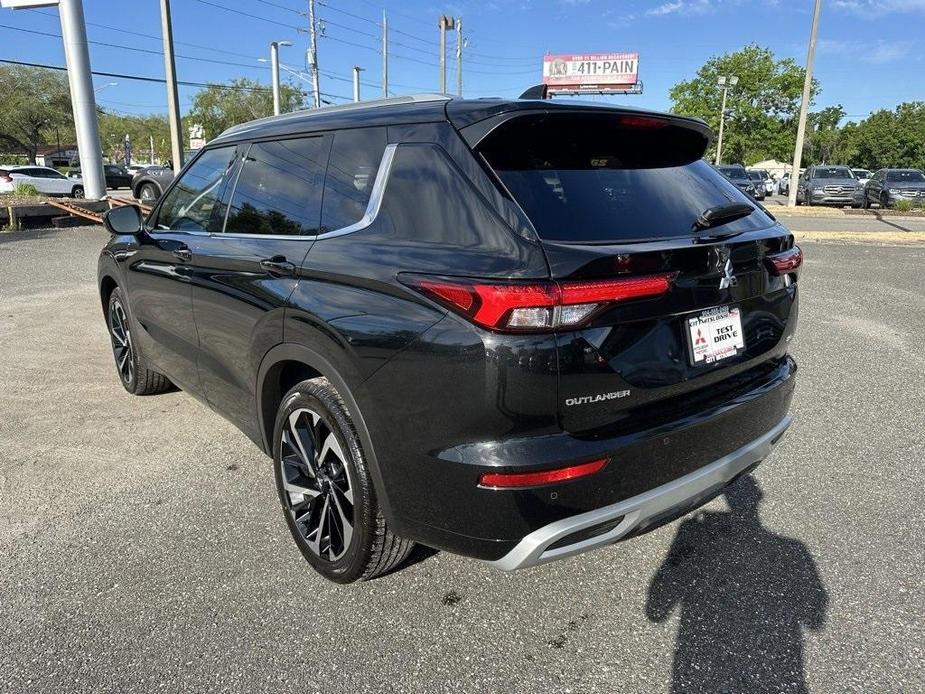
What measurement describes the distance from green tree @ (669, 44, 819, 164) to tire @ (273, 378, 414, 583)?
6211cm

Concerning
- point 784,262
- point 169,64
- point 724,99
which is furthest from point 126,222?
point 724,99

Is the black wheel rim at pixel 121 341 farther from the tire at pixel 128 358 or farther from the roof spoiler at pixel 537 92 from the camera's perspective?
the roof spoiler at pixel 537 92

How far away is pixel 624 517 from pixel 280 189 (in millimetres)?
1948

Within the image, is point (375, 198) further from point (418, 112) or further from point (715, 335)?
point (715, 335)

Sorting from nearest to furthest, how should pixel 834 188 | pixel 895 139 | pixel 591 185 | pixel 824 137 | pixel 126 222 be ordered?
pixel 591 185
pixel 126 222
pixel 834 188
pixel 895 139
pixel 824 137

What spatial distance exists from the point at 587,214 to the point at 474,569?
151 centimetres

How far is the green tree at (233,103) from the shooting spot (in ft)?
205

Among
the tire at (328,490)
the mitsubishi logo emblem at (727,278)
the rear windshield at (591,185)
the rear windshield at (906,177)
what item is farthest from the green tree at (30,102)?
the mitsubishi logo emblem at (727,278)

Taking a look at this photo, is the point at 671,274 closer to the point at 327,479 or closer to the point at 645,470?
the point at 645,470

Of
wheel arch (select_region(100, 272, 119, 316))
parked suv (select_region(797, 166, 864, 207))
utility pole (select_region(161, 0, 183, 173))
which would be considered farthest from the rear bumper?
parked suv (select_region(797, 166, 864, 207))

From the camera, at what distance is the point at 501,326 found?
1840mm

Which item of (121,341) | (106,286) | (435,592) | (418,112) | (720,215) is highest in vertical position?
(418,112)

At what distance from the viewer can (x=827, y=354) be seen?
5.75 metres

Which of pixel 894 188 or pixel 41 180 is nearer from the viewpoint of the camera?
pixel 894 188
